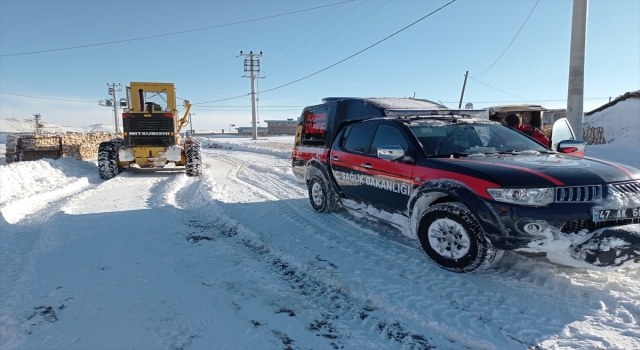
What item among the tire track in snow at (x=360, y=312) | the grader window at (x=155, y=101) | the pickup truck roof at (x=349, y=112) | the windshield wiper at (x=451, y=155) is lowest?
the tire track in snow at (x=360, y=312)

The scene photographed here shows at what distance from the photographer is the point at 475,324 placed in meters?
2.73

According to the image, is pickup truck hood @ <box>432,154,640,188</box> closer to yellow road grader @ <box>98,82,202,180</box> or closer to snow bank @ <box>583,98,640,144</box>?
yellow road grader @ <box>98,82,202,180</box>

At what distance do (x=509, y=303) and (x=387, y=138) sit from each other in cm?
240

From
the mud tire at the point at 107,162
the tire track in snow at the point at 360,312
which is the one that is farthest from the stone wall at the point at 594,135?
the mud tire at the point at 107,162

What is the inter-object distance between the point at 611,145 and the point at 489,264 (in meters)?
17.0

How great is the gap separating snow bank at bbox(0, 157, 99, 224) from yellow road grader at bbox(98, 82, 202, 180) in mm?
933

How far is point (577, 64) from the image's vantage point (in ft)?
32.6

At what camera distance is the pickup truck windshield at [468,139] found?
13.8 feet

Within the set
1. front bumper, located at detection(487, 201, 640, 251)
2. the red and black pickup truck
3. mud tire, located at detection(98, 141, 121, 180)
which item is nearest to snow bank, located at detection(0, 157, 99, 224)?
mud tire, located at detection(98, 141, 121, 180)

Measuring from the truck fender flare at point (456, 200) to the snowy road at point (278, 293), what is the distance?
0.53 m

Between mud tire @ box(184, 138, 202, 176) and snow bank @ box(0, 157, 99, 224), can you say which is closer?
snow bank @ box(0, 157, 99, 224)

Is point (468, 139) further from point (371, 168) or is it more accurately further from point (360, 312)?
point (360, 312)

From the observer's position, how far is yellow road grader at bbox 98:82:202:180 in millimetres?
10912

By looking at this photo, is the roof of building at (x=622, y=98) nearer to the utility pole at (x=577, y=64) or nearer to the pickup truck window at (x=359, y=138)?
the utility pole at (x=577, y=64)
